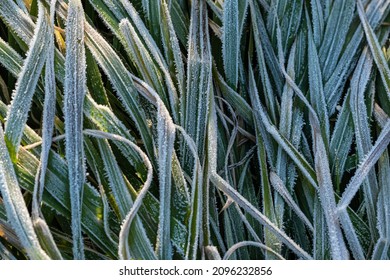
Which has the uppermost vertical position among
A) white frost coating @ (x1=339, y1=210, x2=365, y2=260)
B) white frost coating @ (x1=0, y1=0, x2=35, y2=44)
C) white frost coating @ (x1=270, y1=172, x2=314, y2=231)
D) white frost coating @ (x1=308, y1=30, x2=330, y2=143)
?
white frost coating @ (x1=0, y1=0, x2=35, y2=44)

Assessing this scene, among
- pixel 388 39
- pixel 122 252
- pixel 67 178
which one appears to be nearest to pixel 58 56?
pixel 67 178

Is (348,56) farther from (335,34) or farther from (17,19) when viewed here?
(17,19)

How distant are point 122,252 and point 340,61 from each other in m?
0.44

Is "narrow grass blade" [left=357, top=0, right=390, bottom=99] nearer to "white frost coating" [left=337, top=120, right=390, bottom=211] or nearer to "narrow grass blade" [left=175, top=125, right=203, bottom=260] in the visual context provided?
"white frost coating" [left=337, top=120, right=390, bottom=211]

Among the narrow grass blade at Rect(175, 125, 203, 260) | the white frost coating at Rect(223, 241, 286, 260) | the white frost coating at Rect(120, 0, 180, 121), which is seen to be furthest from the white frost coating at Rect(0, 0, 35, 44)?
the white frost coating at Rect(223, 241, 286, 260)

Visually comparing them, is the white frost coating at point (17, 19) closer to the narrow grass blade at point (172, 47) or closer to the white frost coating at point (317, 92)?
the narrow grass blade at point (172, 47)

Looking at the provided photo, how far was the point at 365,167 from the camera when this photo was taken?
803 millimetres

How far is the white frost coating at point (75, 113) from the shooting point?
2.48ft

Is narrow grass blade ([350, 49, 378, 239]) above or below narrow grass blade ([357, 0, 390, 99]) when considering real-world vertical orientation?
below

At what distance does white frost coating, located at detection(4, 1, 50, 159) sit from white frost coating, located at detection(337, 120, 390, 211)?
0.44 metres

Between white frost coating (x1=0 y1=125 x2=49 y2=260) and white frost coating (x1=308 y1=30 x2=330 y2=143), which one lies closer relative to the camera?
white frost coating (x1=0 y1=125 x2=49 y2=260)

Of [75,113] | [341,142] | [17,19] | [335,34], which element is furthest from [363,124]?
[17,19]

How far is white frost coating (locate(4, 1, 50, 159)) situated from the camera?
0.77 meters

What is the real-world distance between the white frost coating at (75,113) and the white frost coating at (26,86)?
1.4 inches
